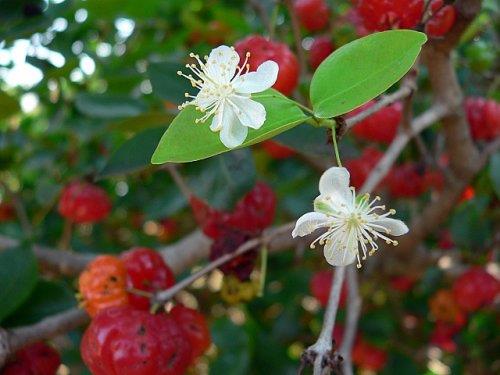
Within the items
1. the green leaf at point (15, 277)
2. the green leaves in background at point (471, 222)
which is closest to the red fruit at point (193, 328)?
the green leaf at point (15, 277)

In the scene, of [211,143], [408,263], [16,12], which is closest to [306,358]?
[211,143]

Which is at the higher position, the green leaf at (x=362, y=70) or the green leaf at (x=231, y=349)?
the green leaf at (x=362, y=70)

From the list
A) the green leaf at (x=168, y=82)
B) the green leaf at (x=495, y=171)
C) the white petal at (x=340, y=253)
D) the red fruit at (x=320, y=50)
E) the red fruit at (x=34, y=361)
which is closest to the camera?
the white petal at (x=340, y=253)

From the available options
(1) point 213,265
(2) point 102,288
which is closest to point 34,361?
(2) point 102,288

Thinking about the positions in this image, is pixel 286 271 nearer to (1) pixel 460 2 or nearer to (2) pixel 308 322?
(2) pixel 308 322

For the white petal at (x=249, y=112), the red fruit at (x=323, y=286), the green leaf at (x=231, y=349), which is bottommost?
the green leaf at (x=231, y=349)

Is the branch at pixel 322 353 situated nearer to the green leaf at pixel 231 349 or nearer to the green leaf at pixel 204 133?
the green leaf at pixel 204 133

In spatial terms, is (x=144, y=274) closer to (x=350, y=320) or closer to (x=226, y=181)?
(x=226, y=181)
